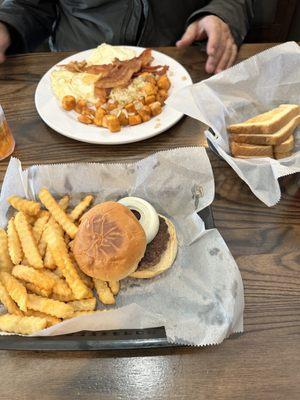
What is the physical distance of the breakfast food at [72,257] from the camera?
3.70 feet

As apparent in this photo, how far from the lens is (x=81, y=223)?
1300mm

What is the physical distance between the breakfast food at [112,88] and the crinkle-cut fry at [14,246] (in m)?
0.64

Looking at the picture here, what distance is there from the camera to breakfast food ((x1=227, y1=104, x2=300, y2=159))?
149 cm

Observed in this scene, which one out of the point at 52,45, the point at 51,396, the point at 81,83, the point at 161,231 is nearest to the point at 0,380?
the point at 51,396

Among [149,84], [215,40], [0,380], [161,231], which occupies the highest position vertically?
[215,40]

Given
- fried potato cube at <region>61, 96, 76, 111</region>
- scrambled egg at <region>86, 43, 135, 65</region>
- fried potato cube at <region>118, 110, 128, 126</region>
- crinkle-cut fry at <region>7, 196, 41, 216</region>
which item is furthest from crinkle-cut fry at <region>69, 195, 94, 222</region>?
scrambled egg at <region>86, 43, 135, 65</region>

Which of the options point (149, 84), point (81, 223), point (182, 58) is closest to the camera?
point (81, 223)

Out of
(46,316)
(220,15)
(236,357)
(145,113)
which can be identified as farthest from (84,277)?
(220,15)

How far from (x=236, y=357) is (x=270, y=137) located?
828 millimetres

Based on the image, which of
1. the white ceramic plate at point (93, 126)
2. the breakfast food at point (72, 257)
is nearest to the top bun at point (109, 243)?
the breakfast food at point (72, 257)

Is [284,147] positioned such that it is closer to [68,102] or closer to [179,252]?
[179,252]

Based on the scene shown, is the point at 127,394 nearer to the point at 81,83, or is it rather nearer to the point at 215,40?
the point at 81,83

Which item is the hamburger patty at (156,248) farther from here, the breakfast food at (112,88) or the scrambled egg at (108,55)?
the scrambled egg at (108,55)

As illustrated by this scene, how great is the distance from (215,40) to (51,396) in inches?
68.0
